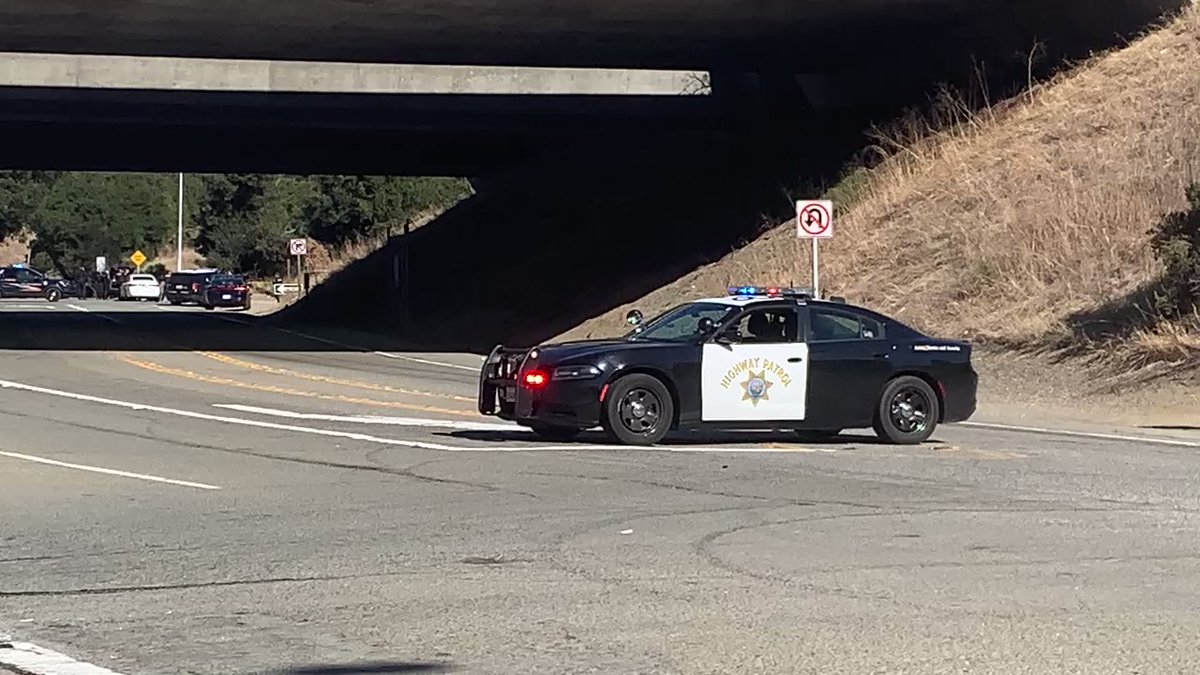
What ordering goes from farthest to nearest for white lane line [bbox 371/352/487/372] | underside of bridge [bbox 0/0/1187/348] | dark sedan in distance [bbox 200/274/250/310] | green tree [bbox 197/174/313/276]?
green tree [bbox 197/174/313/276] → dark sedan in distance [bbox 200/274/250/310] → white lane line [bbox 371/352/487/372] → underside of bridge [bbox 0/0/1187/348]

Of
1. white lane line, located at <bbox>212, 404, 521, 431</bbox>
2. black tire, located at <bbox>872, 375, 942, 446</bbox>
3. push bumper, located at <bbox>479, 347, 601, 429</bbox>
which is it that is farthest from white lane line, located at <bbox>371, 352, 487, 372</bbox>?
black tire, located at <bbox>872, 375, 942, 446</bbox>

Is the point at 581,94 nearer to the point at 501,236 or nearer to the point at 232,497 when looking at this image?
the point at 501,236

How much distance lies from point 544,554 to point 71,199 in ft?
384

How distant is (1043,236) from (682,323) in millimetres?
13090

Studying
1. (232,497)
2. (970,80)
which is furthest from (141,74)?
(232,497)

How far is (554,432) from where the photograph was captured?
19.1 m

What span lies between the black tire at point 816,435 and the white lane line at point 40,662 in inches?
455

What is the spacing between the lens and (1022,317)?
91.7ft

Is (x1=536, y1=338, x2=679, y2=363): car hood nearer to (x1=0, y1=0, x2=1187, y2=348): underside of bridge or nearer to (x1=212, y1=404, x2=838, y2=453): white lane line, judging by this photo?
(x1=212, y1=404, x2=838, y2=453): white lane line

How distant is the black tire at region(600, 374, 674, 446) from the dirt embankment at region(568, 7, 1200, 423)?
7.74 metres

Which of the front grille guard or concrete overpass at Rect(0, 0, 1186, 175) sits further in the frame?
concrete overpass at Rect(0, 0, 1186, 175)

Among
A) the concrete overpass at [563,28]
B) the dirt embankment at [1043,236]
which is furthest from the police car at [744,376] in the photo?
the concrete overpass at [563,28]

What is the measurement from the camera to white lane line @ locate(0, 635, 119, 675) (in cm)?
803

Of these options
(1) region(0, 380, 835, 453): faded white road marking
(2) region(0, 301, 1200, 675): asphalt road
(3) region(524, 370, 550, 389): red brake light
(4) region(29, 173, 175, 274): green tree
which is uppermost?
(4) region(29, 173, 175, 274): green tree
